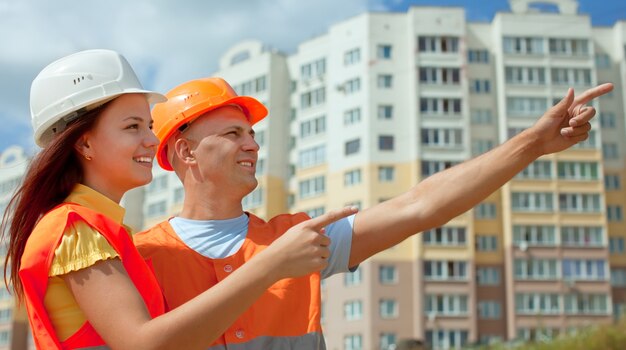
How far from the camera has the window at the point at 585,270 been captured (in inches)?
1726

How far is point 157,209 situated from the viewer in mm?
55812

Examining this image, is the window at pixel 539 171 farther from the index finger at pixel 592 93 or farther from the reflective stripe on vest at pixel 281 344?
the reflective stripe on vest at pixel 281 344

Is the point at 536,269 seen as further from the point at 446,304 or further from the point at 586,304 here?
the point at 446,304

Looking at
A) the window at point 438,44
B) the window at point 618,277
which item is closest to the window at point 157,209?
the window at point 438,44

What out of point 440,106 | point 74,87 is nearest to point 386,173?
point 440,106

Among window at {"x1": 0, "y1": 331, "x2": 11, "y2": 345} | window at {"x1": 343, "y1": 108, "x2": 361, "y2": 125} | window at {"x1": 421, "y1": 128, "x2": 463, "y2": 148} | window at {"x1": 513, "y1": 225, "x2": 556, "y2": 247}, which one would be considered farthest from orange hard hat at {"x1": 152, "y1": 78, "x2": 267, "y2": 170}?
window at {"x1": 0, "y1": 331, "x2": 11, "y2": 345}

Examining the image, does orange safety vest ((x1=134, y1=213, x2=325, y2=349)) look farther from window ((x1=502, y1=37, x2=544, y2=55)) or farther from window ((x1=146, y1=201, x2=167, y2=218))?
window ((x1=146, y1=201, x2=167, y2=218))

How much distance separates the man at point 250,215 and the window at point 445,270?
40.9 m

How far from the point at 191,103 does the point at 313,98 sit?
45336 millimetres

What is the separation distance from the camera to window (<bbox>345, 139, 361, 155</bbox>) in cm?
4558

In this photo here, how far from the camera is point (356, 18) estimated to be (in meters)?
47.2

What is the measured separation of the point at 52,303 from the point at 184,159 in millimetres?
1184

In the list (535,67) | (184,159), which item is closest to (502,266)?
(535,67)

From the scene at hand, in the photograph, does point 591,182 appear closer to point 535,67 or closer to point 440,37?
point 535,67
